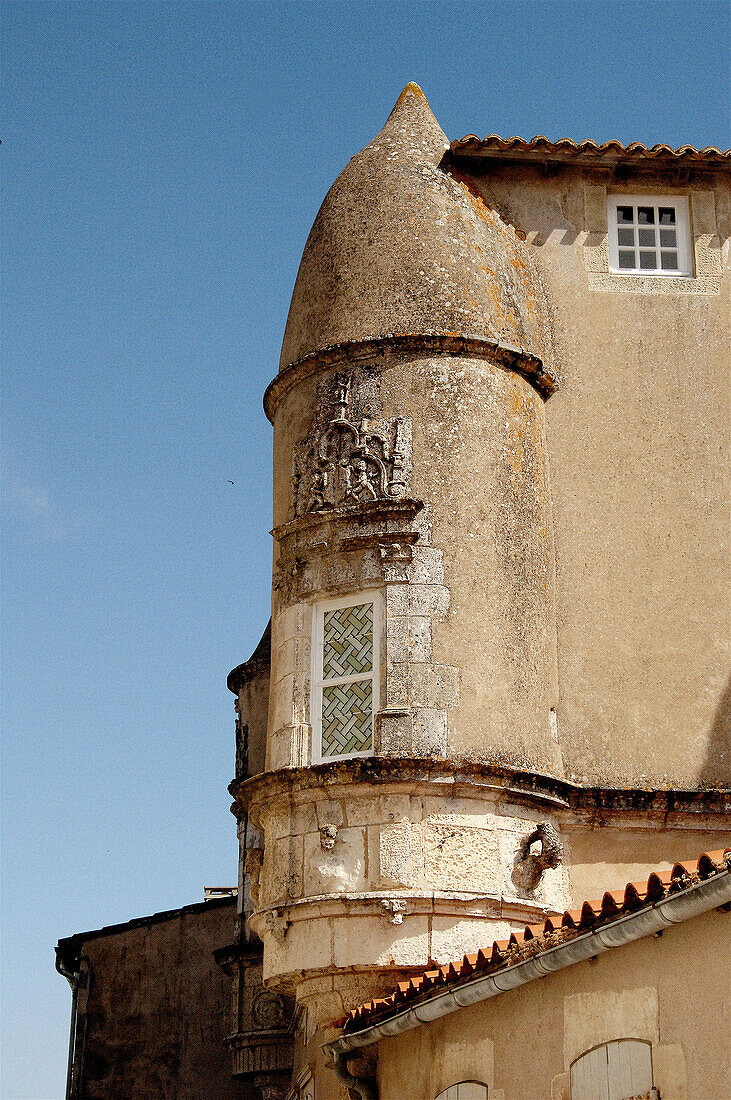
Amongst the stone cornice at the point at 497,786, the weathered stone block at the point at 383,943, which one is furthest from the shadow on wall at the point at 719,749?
the weathered stone block at the point at 383,943

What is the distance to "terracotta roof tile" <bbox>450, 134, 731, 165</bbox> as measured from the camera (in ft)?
60.1

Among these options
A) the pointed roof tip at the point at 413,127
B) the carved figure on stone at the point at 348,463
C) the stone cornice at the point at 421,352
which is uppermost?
the pointed roof tip at the point at 413,127

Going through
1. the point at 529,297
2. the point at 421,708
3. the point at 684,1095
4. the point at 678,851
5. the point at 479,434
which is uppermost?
the point at 529,297

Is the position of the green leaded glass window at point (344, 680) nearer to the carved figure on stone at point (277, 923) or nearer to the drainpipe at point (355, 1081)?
the carved figure on stone at point (277, 923)

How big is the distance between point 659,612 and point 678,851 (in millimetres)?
2629

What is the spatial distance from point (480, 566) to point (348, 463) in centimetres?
179

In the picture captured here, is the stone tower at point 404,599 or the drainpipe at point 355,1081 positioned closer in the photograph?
the drainpipe at point 355,1081

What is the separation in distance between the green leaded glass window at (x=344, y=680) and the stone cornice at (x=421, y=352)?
8.99 feet

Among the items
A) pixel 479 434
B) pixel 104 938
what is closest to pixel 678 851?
pixel 479 434

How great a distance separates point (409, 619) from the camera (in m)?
15.7

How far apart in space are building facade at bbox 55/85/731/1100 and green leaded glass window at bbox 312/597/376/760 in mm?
27

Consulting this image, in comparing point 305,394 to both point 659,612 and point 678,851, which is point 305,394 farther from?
point 678,851

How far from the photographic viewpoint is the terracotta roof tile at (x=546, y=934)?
34.8 ft

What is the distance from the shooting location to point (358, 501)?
16.3m
